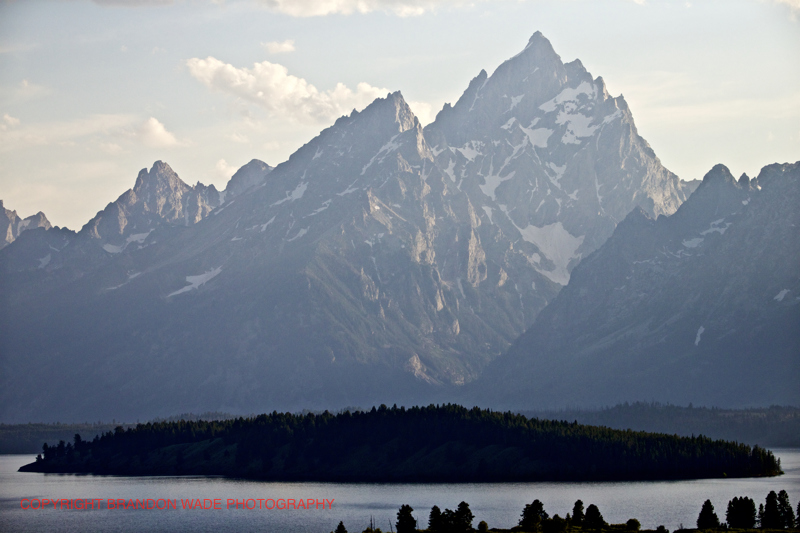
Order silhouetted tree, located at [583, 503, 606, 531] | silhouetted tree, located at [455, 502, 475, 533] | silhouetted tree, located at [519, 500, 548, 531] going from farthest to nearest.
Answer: silhouetted tree, located at [455, 502, 475, 533] → silhouetted tree, located at [583, 503, 606, 531] → silhouetted tree, located at [519, 500, 548, 531]

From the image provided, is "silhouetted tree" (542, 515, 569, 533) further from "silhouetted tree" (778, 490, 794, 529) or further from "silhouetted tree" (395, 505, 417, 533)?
"silhouetted tree" (778, 490, 794, 529)

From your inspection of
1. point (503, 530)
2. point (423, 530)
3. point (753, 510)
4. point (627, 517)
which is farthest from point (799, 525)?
point (423, 530)

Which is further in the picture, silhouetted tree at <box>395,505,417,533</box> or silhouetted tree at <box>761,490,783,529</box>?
silhouetted tree at <box>761,490,783,529</box>

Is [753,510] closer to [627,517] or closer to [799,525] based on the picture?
[799,525]

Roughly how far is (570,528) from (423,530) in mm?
24346

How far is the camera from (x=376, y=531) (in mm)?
172750

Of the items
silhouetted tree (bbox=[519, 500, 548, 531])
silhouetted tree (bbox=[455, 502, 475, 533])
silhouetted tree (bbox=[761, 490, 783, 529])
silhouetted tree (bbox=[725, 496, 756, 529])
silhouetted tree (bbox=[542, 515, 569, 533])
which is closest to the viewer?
silhouetted tree (bbox=[542, 515, 569, 533])

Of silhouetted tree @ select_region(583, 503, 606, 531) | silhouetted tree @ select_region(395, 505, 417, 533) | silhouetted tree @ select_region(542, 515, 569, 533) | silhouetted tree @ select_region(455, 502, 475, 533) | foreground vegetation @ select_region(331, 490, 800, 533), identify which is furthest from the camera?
silhouetted tree @ select_region(395, 505, 417, 533)

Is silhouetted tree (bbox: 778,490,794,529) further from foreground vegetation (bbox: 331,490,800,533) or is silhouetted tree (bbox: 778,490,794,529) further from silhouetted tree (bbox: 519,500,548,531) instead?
silhouetted tree (bbox: 519,500,548,531)

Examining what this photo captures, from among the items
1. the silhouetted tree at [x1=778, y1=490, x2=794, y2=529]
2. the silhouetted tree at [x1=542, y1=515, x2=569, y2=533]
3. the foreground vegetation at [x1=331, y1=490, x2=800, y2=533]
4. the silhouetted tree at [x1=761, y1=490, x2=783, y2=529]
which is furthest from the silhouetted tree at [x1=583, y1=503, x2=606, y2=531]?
the silhouetted tree at [x1=778, y1=490, x2=794, y2=529]

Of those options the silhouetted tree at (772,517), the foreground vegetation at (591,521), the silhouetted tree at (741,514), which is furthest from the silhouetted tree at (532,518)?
the silhouetted tree at (772,517)

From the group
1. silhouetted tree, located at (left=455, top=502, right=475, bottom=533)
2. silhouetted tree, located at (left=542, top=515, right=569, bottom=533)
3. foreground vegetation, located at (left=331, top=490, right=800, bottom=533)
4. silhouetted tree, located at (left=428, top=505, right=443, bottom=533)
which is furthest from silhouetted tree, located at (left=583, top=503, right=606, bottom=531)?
silhouetted tree, located at (left=428, top=505, right=443, bottom=533)

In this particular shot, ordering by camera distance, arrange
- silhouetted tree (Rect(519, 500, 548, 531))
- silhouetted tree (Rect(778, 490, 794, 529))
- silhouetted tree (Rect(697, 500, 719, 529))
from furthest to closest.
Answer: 1. silhouetted tree (Rect(778, 490, 794, 529))
2. silhouetted tree (Rect(697, 500, 719, 529))
3. silhouetted tree (Rect(519, 500, 548, 531))

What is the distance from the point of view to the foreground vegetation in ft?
557
